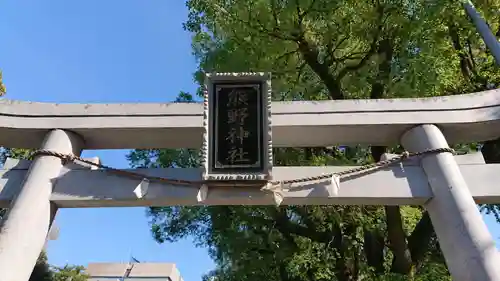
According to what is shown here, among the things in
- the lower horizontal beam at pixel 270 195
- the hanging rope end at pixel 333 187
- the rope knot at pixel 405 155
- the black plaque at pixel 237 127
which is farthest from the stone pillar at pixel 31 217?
the rope knot at pixel 405 155

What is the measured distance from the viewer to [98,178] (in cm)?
421

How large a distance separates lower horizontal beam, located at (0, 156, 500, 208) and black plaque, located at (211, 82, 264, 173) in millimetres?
231

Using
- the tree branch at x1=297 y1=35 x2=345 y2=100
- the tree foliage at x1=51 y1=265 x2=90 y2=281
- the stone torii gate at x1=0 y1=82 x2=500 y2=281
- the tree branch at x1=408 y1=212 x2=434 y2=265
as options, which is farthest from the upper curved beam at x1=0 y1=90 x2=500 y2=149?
the tree foliage at x1=51 y1=265 x2=90 y2=281

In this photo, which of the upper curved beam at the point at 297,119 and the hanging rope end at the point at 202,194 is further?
the upper curved beam at the point at 297,119

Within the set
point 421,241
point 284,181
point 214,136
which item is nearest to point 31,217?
point 214,136

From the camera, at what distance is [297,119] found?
4426 mm

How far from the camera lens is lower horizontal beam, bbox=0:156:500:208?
13.3 feet

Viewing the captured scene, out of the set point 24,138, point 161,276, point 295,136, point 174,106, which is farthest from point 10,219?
point 161,276

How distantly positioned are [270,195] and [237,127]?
2.38 ft

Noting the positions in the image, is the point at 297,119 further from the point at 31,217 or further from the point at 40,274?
the point at 40,274

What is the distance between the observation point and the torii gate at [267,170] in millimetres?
3760

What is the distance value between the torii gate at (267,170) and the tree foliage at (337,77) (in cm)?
227

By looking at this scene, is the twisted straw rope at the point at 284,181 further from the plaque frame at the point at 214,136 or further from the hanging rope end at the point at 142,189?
the plaque frame at the point at 214,136

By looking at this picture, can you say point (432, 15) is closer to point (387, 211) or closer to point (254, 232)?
point (387, 211)
